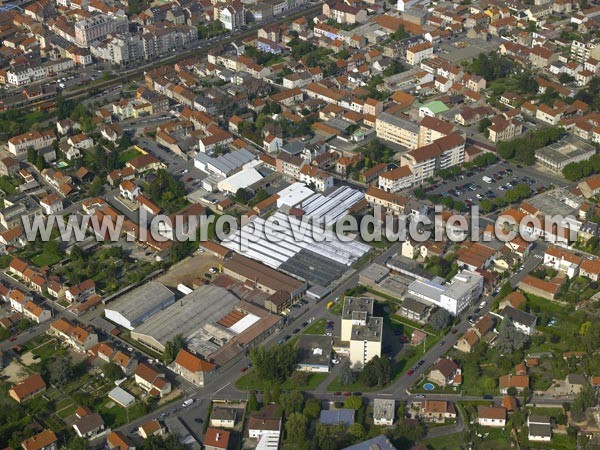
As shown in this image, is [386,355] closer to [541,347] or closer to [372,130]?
[541,347]

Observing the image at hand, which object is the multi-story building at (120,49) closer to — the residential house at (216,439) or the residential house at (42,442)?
the residential house at (42,442)

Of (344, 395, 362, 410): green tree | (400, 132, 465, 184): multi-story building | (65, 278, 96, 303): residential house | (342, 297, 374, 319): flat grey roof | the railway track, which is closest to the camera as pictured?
(344, 395, 362, 410): green tree

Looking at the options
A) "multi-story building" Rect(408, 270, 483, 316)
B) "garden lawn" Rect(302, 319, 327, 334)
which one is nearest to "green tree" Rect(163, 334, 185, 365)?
"garden lawn" Rect(302, 319, 327, 334)

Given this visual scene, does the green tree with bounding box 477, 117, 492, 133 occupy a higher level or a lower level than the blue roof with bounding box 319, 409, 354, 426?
lower

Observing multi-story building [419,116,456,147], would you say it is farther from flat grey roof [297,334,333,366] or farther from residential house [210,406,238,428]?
residential house [210,406,238,428]

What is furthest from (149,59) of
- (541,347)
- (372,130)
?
(541,347)

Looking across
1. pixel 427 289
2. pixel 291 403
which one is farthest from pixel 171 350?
pixel 427 289
